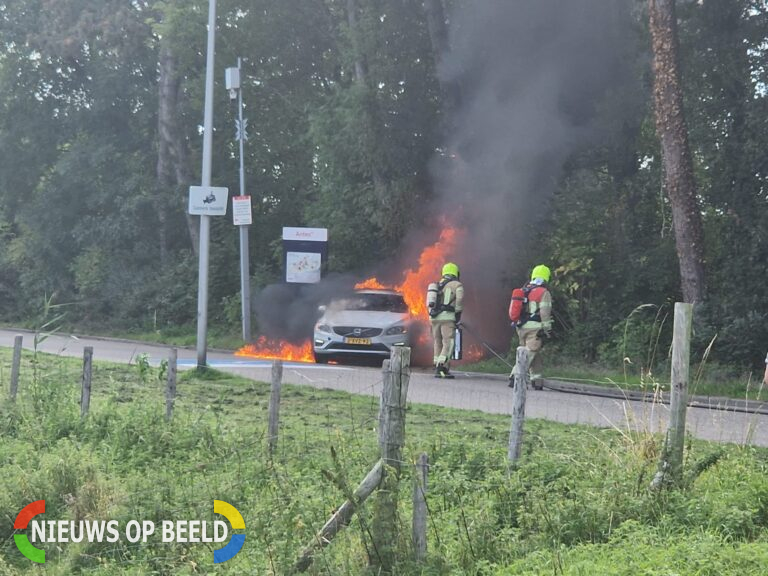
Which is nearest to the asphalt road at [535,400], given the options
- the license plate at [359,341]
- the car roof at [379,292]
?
the license plate at [359,341]

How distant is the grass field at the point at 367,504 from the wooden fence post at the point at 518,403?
0.16 m

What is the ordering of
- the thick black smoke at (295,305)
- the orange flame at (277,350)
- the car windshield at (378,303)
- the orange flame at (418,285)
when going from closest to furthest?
the car windshield at (378,303) < the orange flame at (418,285) < the orange flame at (277,350) < the thick black smoke at (295,305)

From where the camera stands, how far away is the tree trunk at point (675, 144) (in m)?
17.8

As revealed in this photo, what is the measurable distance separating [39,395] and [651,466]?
23.1 ft

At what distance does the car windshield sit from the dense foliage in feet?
8.82

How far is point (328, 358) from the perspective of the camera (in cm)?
1939

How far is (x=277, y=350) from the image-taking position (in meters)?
23.2

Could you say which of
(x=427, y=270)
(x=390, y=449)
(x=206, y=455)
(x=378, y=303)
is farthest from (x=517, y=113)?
(x=390, y=449)

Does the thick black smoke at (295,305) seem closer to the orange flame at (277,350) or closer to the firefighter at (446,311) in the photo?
the orange flame at (277,350)

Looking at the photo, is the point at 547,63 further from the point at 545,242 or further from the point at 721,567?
the point at 721,567

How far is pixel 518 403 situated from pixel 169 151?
29.2 m

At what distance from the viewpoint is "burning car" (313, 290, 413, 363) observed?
61.4ft

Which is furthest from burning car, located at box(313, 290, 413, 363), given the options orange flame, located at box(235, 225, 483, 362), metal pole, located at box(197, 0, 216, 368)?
metal pole, located at box(197, 0, 216, 368)

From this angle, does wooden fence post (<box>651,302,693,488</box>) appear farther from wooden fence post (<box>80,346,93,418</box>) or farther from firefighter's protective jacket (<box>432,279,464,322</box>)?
firefighter's protective jacket (<box>432,279,464,322</box>)
